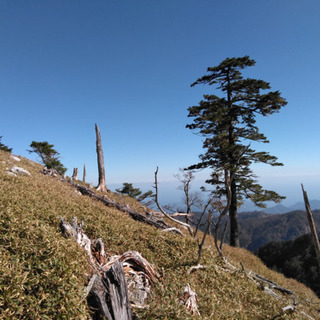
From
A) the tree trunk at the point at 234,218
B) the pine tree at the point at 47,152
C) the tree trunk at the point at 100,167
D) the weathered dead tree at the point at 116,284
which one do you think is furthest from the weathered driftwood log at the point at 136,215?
the pine tree at the point at 47,152

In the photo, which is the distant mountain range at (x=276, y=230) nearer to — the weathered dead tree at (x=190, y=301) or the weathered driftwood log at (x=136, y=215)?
the weathered driftwood log at (x=136, y=215)

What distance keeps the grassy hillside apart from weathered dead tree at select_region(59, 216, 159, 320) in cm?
22

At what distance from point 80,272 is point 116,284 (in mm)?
771

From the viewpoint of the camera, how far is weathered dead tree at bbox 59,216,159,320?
373cm

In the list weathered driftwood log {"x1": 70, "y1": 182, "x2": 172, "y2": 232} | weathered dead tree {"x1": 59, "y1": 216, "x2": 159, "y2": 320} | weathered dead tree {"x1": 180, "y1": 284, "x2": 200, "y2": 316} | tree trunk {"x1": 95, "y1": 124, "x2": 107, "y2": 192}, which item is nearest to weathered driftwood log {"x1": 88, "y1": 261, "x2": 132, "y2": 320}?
Result: weathered dead tree {"x1": 59, "y1": 216, "x2": 159, "y2": 320}

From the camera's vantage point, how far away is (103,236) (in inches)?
272

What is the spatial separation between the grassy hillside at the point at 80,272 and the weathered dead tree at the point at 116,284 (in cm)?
22

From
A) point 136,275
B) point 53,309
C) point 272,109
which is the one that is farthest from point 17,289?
point 272,109

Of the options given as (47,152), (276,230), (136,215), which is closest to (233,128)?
(136,215)

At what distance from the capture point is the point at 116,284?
13.3 ft

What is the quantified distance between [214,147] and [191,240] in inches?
422

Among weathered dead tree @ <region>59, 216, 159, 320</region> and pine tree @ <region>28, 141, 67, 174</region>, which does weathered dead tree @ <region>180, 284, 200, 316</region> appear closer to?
weathered dead tree @ <region>59, 216, 159, 320</region>

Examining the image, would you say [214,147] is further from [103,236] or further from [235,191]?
[103,236]

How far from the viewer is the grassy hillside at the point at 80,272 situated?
3318 millimetres
